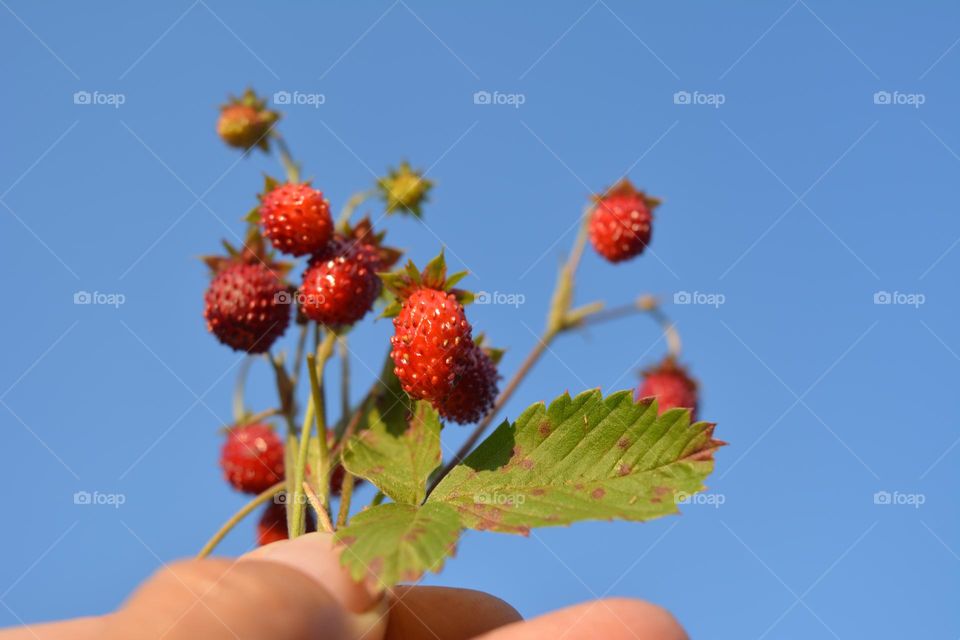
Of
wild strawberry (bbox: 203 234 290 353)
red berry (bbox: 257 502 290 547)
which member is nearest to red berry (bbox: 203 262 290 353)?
wild strawberry (bbox: 203 234 290 353)

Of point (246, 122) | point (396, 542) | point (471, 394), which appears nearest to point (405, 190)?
point (246, 122)

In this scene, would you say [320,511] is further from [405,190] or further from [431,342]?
[405,190]

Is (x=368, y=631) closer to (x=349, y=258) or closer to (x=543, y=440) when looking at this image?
(x=543, y=440)

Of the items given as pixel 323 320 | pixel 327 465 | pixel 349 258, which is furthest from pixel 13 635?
pixel 349 258

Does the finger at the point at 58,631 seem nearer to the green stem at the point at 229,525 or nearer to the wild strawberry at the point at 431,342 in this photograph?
the green stem at the point at 229,525

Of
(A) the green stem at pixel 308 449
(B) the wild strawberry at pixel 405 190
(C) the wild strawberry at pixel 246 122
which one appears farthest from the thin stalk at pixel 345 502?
(C) the wild strawberry at pixel 246 122

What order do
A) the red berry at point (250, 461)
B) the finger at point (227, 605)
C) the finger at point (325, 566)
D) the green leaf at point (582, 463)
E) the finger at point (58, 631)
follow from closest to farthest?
the finger at point (227, 605) < the finger at point (325, 566) < the green leaf at point (582, 463) < the finger at point (58, 631) < the red berry at point (250, 461)
